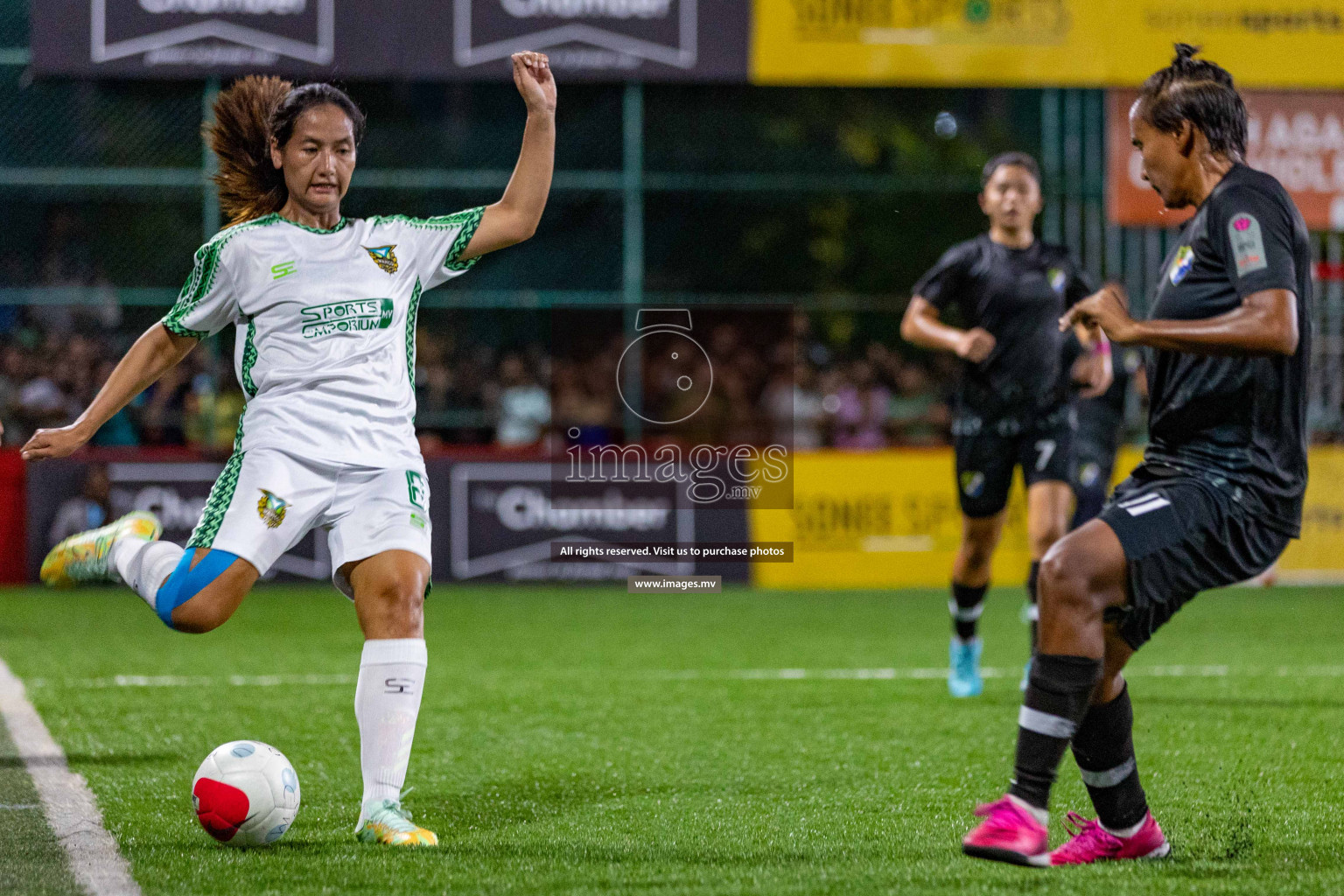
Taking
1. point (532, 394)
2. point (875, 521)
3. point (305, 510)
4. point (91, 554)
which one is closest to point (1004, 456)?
point (305, 510)

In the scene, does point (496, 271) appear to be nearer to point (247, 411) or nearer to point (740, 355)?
point (740, 355)

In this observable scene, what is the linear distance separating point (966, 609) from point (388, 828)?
4001 mm

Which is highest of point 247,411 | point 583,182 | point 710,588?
point 583,182

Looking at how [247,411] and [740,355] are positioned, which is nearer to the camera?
[247,411]

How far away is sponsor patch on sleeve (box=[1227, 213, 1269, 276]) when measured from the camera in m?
3.80

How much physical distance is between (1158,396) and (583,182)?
39.9ft

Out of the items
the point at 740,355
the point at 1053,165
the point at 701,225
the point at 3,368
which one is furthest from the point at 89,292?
the point at 701,225

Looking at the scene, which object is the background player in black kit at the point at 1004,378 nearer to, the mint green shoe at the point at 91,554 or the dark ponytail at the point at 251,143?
the dark ponytail at the point at 251,143

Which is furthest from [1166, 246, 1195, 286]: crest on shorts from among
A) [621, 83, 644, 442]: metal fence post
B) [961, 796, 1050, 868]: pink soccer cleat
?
[621, 83, 644, 442]: metal fence post

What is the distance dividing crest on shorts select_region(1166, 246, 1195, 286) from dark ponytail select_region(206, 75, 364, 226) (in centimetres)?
230

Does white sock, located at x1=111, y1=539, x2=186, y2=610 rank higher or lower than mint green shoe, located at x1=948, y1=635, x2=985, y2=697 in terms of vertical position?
higher

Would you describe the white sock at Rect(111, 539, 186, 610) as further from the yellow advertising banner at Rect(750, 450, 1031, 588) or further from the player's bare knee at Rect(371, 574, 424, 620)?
the yellow advertising banner at Rect(750, 450, 1031, 588)

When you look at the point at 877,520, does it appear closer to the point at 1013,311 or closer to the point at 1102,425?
the point at 1102,425

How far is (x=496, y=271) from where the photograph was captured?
754 inches
